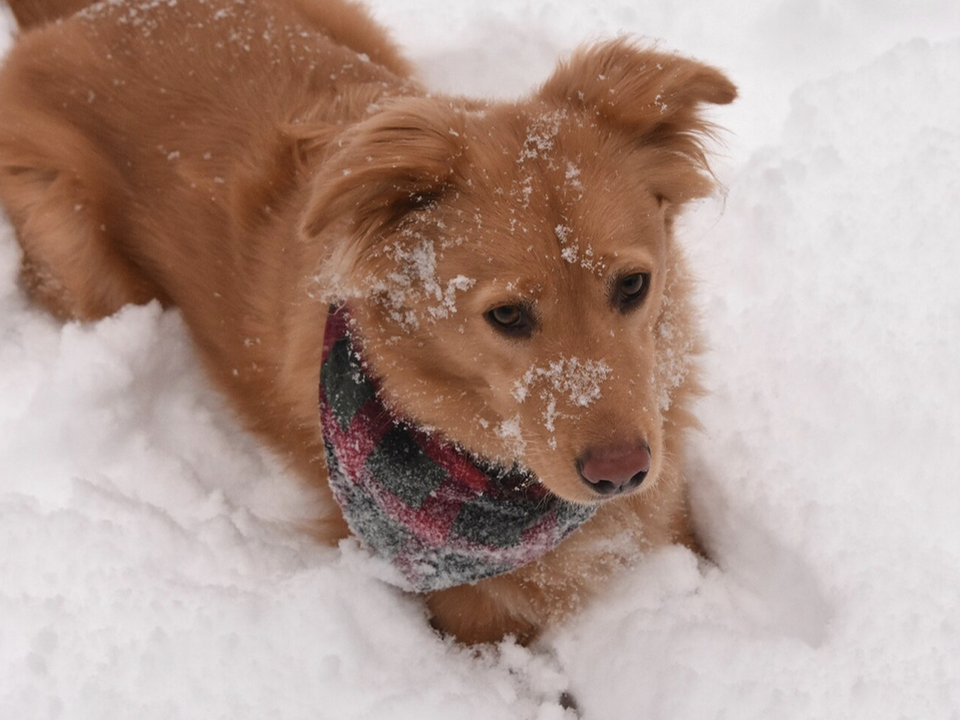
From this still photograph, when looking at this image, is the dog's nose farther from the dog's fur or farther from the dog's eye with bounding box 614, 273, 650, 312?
the dog's eye with bounding box 614, 273, 650, 312

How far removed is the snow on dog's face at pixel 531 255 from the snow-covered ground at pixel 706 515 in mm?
718

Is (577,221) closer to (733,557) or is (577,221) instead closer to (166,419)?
(733,557)

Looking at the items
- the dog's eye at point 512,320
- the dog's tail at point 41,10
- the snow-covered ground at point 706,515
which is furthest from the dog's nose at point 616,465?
the dog's tail at point 41,10

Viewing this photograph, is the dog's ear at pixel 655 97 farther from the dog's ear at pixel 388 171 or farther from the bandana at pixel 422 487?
the bandana at pixel 422 487

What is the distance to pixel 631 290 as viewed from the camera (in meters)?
2.19

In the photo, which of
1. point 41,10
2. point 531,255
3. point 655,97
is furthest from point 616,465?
point 41,10

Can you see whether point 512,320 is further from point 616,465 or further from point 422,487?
point 422,487

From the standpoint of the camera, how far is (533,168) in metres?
2.14

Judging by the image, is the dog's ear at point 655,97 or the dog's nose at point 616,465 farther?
the dog's ear at point 655,97

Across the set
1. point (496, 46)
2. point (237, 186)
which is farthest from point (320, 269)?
point (496, 46)

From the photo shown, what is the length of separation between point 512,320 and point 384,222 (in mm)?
434

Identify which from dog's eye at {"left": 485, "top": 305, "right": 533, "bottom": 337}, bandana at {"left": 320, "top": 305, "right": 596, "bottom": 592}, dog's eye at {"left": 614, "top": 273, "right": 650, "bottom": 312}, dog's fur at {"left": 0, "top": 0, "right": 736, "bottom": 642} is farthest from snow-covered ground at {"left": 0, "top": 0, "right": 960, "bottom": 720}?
dog's eye at {"left": 485, "top": 305, "right": 533, "bottom": 337}

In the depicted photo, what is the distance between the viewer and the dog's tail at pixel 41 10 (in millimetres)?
3525

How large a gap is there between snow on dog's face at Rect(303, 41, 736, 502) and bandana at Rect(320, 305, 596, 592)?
3.1 inches
